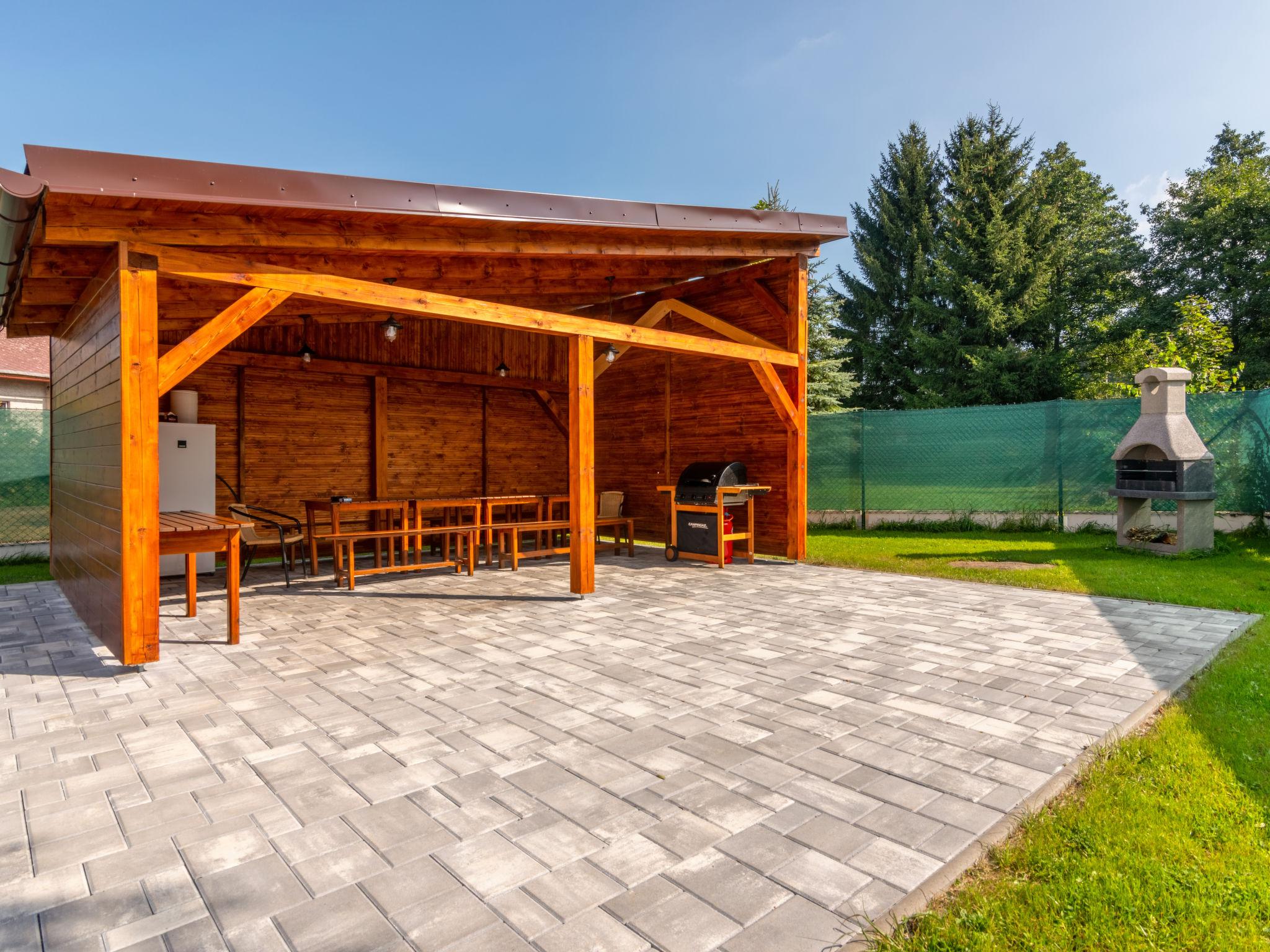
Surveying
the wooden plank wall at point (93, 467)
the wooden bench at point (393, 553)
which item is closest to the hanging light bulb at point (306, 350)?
the wooden bench at point (393, 553)

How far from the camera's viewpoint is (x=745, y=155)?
24.5 m

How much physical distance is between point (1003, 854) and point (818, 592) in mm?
4585

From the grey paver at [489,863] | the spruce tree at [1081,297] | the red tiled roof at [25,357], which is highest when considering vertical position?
the spruce tree at [1081,297]

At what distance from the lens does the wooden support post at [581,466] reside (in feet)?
21.2

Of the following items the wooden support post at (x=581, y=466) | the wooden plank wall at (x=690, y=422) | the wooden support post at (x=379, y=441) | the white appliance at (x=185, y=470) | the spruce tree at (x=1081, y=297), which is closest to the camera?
the wooden support post at (x=581, y=466)

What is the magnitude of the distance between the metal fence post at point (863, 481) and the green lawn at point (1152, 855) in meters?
8.22

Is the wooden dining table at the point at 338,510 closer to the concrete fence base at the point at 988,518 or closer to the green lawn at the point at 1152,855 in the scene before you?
the concrete fence base at the point at 988,518

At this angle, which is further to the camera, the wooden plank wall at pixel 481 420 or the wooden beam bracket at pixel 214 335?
the wooden plank wall at pixel 481 420

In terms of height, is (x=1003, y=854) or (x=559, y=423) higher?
(x=559, y=423)

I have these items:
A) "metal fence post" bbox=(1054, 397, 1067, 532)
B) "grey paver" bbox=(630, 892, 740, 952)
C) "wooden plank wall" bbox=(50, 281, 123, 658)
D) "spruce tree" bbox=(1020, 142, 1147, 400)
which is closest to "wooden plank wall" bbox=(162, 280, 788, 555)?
"wooden plank wall" bbox=(50, 281, 123, 658)

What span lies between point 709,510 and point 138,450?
19.0 feet

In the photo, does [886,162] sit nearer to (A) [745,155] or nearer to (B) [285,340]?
(A) [745,155]

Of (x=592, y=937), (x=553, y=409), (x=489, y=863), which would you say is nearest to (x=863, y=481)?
(x=553, y=409)

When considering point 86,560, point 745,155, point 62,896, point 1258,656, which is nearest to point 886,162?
point 745,155
